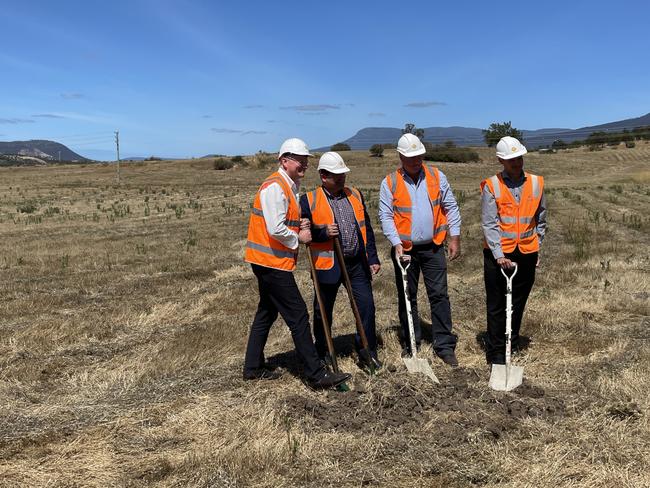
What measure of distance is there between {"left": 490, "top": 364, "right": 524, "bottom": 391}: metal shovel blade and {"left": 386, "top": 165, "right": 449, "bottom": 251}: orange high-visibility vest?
1.35 meters

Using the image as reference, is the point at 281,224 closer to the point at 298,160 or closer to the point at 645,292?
the point at 298,160

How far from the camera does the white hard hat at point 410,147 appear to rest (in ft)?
16.8

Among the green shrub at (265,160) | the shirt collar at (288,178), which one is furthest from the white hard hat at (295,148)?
the green shrub at (265,160)

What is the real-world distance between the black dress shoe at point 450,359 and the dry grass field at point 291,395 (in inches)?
2.8

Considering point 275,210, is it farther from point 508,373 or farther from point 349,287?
point 508,373

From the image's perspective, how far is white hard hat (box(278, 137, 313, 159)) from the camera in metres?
4.53

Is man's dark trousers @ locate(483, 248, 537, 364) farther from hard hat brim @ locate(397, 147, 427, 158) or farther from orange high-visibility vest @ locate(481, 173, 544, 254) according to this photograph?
hard hat brim @ locate(397, 147, 427, 158)

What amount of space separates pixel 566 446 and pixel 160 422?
2937 millimetres

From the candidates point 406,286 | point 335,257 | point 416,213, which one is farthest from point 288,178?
point 406,286

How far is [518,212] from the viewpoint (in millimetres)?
5008

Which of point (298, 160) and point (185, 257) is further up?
point (298, 160)

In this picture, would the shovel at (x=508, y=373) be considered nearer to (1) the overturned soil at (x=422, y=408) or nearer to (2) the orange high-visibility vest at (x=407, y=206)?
(1) the overturned soil at (x=422, y=408)

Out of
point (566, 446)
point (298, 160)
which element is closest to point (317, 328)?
point (298, 160)

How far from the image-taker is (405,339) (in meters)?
6.00
